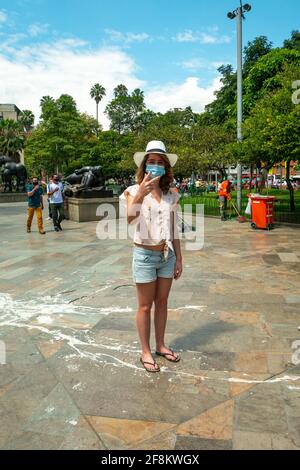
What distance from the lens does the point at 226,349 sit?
11.9 feet

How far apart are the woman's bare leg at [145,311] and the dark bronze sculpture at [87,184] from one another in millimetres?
11936

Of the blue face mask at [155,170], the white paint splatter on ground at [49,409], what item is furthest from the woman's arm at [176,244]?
the white paint splatter on ground at [49,409]

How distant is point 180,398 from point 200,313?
1814 mm

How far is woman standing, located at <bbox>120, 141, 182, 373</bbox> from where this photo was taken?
3006 mm

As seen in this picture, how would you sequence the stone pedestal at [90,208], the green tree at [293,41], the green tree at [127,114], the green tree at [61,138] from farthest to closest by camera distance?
the green tree at [127,114] < the green tree at [61,138] < the green tree at [293,41] < the stone pedestal at [90,208]

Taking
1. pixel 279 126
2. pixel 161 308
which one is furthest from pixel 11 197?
pixel 161 308

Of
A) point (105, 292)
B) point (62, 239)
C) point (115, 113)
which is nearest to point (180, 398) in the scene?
point (105, 292)

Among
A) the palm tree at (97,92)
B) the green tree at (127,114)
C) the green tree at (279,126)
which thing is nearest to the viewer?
the green tree at (279,126)

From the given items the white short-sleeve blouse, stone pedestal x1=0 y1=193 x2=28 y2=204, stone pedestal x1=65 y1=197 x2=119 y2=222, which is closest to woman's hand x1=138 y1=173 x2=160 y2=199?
the white short-sleeve blouse

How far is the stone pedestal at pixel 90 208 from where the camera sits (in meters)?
14.6

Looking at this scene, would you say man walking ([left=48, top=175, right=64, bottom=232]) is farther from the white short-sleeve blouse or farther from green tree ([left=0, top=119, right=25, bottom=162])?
green tree ([left=0, top=119, right=25, bottom=162])

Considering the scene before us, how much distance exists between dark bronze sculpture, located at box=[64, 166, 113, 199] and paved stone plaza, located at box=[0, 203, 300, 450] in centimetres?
819

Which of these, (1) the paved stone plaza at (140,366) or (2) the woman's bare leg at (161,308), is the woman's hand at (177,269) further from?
(1) the paved stone plaza at (140,366)

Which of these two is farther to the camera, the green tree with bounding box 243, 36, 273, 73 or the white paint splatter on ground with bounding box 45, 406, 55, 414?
the green tree with bounding box 243, 36, 273, 73
